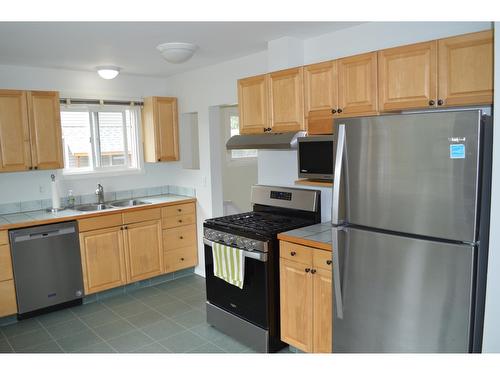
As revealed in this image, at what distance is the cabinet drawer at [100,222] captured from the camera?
4047 mm

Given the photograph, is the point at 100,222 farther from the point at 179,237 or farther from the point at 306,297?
the point at 306,297

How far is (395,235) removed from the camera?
2.16m

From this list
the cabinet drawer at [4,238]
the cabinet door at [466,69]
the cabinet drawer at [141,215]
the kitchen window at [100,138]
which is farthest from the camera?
the kitchen window at [100,138]

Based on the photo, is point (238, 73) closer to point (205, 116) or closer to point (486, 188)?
point (205, 116)

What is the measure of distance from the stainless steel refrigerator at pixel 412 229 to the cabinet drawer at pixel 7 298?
2.91m

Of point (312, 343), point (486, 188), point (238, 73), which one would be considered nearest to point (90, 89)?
point (238, 73)

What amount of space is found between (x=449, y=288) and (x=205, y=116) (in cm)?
328

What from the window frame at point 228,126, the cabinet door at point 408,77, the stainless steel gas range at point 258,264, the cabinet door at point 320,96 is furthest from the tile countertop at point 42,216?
the cabinet door at point 408,77

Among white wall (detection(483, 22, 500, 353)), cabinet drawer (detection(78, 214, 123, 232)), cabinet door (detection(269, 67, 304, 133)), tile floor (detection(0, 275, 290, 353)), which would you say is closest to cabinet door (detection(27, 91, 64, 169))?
cabinet drawer (detection(78, 214, 123, 232))

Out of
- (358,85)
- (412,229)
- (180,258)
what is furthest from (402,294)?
(180,258)

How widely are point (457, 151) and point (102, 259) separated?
11.5 ft

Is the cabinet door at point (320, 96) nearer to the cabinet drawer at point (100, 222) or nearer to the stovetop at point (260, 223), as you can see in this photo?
the stovetop at point (260, 223)

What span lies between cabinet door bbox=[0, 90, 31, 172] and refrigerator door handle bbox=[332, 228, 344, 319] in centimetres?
314

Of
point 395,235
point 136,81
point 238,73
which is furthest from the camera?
point 136,81
